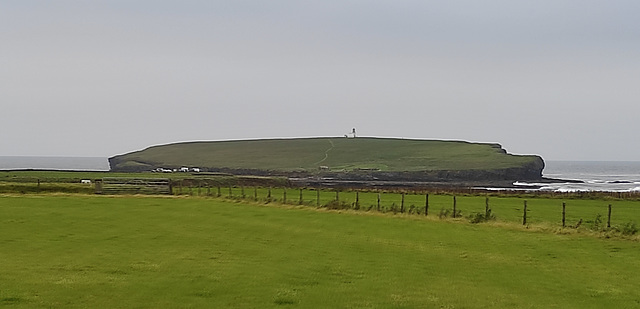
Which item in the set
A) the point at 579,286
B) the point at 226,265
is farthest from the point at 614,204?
the point at 226,265

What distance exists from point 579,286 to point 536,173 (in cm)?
16017

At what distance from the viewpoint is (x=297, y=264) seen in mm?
20281

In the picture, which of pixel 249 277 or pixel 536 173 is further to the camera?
pixel 536 173

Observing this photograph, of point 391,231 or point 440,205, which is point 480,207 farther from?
point 391,231

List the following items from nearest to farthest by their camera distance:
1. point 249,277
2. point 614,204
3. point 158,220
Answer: point 249,277 < point 158,220 < point 614,204

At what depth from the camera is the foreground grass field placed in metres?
15.2

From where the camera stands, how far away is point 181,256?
2128cm

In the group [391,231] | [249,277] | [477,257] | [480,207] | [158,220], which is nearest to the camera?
[249,277]

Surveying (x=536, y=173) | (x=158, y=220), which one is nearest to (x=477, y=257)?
(x=158, y=220)

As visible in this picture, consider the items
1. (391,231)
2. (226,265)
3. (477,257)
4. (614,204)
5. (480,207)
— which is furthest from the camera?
(614,204)

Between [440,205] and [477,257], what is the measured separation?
29008 millimetres

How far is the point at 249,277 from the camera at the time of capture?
1769cm

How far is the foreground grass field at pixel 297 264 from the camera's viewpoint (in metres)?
15.2

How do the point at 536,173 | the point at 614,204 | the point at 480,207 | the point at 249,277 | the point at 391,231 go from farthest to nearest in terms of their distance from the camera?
the point at 536,173, the point at 614,204, the point at 480,207, the point at 391,231, the point at 249,277
